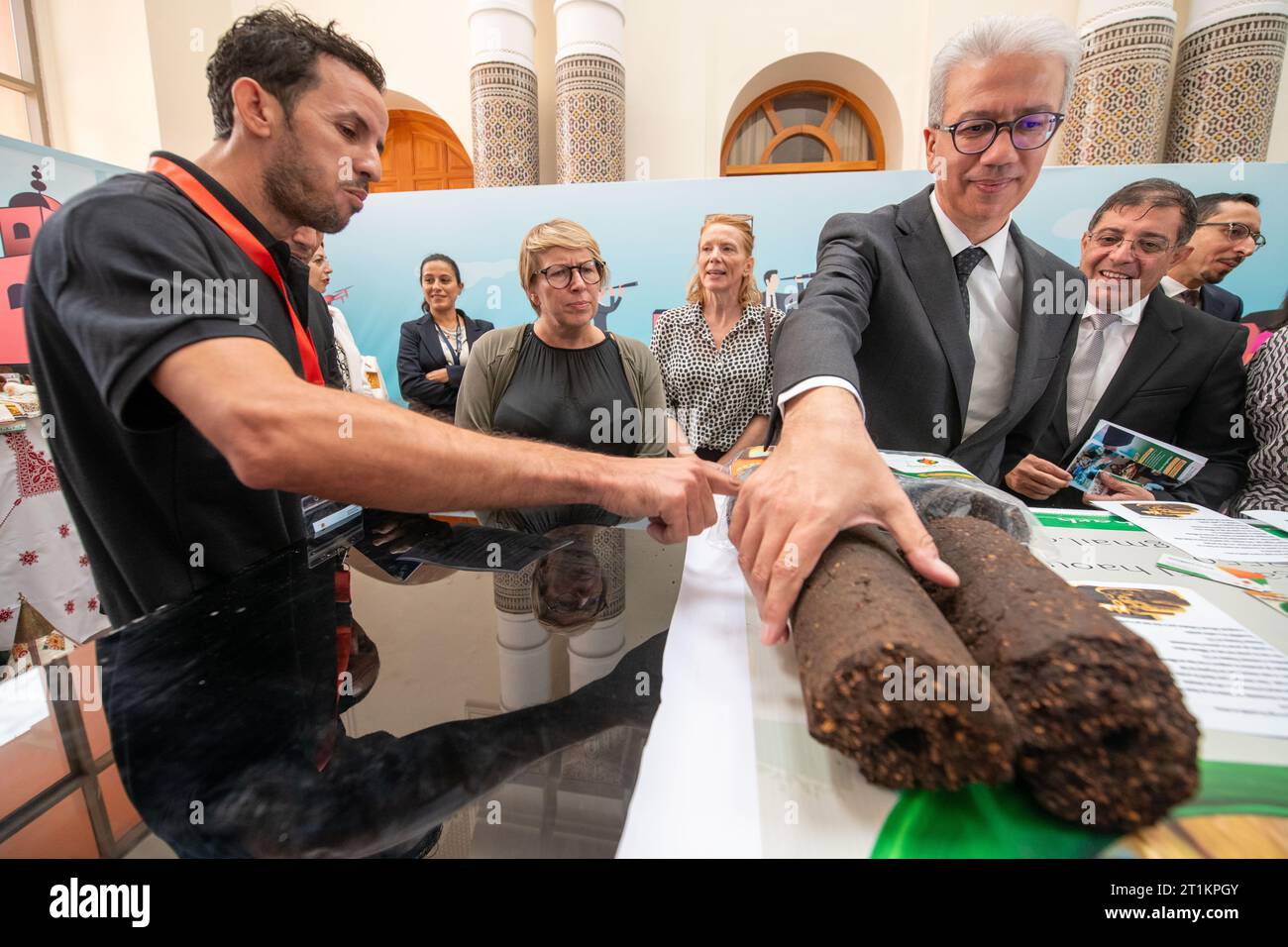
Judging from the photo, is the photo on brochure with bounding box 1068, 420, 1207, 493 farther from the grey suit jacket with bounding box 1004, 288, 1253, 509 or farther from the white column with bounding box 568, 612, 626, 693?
the white column with bounding box 568, 612, 626, 693

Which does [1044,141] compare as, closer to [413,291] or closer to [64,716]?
[64,716]

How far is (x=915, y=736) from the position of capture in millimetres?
435

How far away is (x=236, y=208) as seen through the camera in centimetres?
109

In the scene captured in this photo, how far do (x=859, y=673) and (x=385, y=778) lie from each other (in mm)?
368

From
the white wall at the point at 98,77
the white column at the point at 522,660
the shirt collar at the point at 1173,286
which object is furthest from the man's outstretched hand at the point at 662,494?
the white wall at the point at 98,77

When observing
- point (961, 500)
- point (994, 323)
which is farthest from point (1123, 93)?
point (961, 500)

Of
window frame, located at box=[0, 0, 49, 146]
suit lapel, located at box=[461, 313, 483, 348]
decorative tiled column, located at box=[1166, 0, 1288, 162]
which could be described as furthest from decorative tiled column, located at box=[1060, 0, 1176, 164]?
window frame, located at box=[0, 0, 49, 146]

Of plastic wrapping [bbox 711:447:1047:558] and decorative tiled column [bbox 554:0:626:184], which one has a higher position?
decorative tiled column [bbox 554:0:626:184]

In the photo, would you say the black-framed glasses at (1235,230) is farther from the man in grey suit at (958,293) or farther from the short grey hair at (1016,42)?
the short grey hair at (1016,42)

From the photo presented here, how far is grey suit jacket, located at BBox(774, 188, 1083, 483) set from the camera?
3.66ft

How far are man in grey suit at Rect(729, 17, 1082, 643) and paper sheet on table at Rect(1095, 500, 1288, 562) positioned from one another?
264 mm

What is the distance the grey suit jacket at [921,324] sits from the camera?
1116 mm
